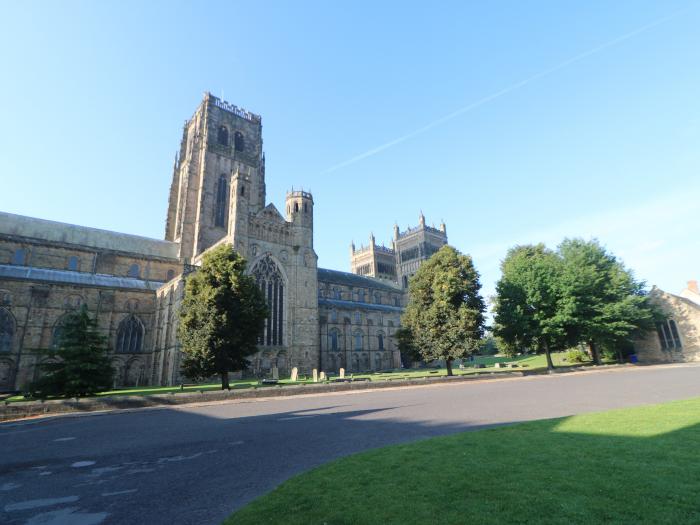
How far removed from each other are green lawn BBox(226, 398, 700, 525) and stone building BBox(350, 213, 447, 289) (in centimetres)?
7921

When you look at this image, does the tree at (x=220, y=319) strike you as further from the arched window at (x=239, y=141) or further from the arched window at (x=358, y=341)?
the arched window at (x=239, y=141)

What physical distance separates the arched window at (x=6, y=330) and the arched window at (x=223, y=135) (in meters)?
34.2

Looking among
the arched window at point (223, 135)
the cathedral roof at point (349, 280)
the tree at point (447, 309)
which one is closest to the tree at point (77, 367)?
the tree at point (447, 309)

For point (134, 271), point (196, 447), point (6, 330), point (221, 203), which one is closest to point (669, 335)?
point (196, 447)

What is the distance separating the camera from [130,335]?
1501 inches

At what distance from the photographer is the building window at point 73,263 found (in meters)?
40.6

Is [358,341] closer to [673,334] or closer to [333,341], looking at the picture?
[333,341]

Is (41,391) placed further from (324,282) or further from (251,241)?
(324,282)

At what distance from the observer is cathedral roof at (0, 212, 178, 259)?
4016cm

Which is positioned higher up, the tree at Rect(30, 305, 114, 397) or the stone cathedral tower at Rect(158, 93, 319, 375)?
the stone cathedral tower at Rect(158, 93, 319, 375)

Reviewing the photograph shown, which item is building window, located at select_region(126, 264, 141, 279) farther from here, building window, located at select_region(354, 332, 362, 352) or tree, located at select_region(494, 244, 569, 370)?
tree, located at select_region(494, 244, 569, 370)

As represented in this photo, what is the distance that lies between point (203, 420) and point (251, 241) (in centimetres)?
3160

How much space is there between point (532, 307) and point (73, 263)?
4951 centimetres

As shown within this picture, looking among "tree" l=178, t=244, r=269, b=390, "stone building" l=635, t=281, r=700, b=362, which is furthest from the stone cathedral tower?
"stone building" l=635, t=281, r=700, b=362
